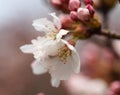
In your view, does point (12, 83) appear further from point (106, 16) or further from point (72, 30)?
point (72, 30)

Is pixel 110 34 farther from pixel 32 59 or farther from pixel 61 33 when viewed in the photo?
pixel 32 59

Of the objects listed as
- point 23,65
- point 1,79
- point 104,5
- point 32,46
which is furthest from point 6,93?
point 32,46

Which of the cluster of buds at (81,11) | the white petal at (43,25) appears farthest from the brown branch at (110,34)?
the white petal at (43,25)

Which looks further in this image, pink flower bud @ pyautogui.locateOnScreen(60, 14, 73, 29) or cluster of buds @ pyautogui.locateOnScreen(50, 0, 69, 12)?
cluster of buds @ pyautogui.locateOnScreen(50, 0, 69, 12)

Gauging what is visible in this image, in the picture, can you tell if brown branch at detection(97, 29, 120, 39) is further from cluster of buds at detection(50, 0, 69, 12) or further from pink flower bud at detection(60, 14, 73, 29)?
cluster of buds at detection(50, 0, 69, 12)

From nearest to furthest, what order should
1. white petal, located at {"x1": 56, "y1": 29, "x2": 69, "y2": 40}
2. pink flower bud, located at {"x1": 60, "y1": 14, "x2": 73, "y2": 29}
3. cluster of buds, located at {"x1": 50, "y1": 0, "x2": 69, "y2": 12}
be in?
white petal, located at {"x1": 56, "y1": 29, "x2": 69, "y2": 40} → pink flower bud, located at {"x1": 60, "y1": 14, "x2": 73, "y2": 29} → cluster of buds, located at {"x1": 50, "y1": 0, "x2": 69, "y2": 12}

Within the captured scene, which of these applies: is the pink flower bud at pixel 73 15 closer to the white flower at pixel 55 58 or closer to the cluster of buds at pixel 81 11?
the cluster of buds at pixel 81 11

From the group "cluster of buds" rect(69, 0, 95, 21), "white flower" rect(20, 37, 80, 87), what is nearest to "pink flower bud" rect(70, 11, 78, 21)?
"cluster of buds" rect(69, 0, 95, 21)
